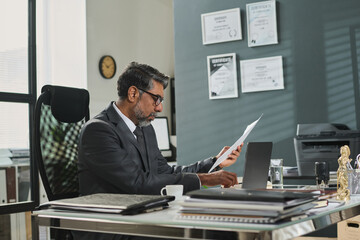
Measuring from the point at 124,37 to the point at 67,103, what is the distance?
147 inches

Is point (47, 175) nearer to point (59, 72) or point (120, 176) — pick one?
point (120, 176)

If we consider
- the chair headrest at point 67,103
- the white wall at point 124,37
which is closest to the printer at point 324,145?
the chair headrest at point 67,103

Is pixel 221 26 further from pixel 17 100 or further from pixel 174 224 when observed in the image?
pixel 174 224

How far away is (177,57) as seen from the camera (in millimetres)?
3891

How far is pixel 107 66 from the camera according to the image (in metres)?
5.31

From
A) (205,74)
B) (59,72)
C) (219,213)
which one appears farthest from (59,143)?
(59,72)

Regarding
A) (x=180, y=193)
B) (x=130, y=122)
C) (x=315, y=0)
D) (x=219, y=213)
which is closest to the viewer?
(x=219, y=213)

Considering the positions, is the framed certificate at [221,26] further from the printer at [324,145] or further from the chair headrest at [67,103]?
the chair headrest at [67,103]

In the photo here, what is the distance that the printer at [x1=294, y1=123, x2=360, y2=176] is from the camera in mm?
2834

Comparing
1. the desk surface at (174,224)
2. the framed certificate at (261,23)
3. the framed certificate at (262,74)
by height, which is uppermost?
the framed certificate at (261,23)

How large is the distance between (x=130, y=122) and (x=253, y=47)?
1.77 m

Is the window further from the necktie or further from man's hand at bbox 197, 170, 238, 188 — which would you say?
man's hand at bbox 197, 170, 238, 188

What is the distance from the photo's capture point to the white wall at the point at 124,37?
5148 millimetres

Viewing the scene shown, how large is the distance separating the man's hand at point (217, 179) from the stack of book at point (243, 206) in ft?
2.23
